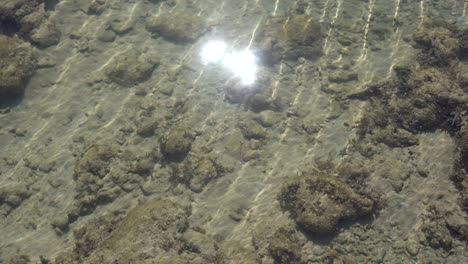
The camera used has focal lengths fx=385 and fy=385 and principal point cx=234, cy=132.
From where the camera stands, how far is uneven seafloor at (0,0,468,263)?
15.7 feet

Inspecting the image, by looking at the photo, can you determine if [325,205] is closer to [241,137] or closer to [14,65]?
[241,137]

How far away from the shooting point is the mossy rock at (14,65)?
684 cm

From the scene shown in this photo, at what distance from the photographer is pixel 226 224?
5156 mm

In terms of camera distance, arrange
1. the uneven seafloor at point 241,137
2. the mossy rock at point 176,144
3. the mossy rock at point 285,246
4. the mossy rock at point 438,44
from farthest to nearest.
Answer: the mossy rock at point 438,44 → the mossy rock at point 176,144 → the uneven seafloor at point 241,137 → the mossy rock at point 285,246

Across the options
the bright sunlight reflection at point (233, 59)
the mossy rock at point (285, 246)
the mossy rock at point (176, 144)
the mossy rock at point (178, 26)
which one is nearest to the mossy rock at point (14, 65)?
the mossy rock at point (178, 26)

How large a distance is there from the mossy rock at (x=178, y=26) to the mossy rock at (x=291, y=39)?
126 cm

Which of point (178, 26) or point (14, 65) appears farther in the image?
point (178, 26)

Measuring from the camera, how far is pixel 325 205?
189 inches

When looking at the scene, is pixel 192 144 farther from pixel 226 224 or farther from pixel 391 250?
pixel 391 250

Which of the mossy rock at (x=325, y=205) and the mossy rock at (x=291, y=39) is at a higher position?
the mossy rock at (x=291, y=39)

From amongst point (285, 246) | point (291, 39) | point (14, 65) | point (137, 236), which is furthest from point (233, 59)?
point (14, 65)

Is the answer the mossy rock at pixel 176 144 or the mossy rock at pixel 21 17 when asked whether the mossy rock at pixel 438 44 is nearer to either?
the mossy rock at pixel 176 144

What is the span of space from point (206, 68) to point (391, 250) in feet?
14.2

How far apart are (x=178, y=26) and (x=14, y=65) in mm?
3084
